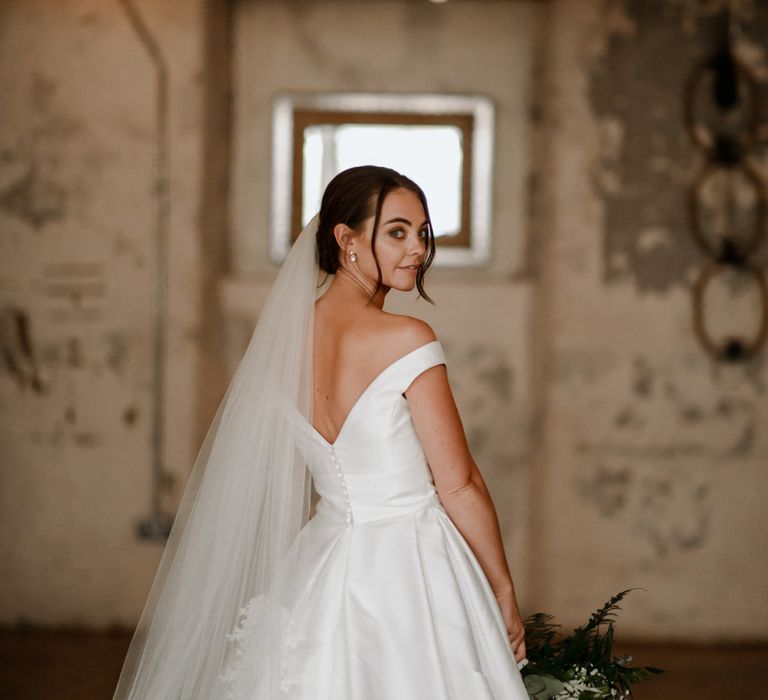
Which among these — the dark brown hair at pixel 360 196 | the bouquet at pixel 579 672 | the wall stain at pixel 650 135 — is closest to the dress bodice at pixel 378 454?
the dark brown hair at pixel 360 196

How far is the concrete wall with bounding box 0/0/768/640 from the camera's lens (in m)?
4.16

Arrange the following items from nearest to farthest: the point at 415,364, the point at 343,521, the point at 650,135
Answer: the point at 415,364 → the point at 343,521 → the point at 650,135

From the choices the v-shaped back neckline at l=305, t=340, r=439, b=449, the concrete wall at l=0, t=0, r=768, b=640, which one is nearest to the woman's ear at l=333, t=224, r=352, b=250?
the v-shaped back neckline at l=305, t=340, r=439, b=449

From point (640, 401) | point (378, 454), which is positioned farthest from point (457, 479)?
point (640, 401)

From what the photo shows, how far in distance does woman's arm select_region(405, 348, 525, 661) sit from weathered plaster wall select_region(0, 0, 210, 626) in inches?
102

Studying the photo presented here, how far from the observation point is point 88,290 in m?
4.20

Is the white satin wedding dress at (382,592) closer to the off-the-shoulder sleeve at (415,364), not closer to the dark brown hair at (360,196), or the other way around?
the off-the-shoulder sleeve at (415,364)

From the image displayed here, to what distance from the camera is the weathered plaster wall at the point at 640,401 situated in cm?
418

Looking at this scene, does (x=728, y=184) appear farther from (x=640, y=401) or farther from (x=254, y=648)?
(x=254, y=648)

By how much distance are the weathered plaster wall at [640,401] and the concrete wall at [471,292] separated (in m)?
0.01

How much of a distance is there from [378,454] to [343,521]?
0.16 m

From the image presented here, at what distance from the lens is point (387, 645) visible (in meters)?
1.73

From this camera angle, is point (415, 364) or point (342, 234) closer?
point (415, 364)

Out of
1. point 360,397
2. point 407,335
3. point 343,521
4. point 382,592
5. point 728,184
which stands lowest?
point 382,592
